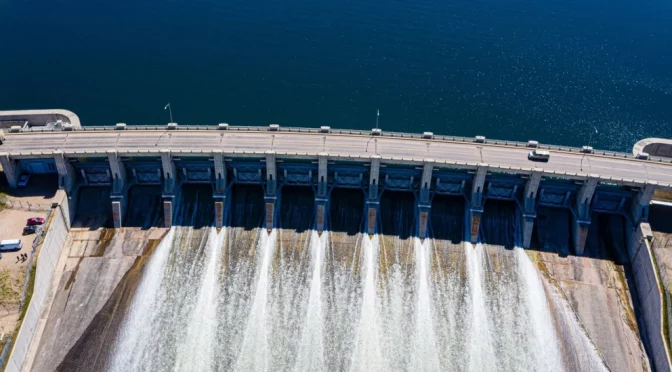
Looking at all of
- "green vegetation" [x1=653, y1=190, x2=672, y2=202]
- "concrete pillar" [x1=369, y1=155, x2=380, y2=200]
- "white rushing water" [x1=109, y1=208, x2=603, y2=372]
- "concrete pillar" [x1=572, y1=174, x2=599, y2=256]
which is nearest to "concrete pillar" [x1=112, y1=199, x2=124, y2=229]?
"white rushing water" [x1=109, y1=208, x2=603, y2=372]

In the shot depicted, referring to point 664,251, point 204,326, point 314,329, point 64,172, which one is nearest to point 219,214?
point 204,326

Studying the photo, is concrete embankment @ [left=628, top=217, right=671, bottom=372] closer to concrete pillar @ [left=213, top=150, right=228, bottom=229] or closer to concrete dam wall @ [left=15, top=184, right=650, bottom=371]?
concrete dam wall @ [left=15, top=184, right=650, bottom=371]

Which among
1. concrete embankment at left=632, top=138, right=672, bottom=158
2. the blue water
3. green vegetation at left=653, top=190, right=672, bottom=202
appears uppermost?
the blue water

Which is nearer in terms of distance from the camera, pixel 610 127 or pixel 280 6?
pixel 610 127

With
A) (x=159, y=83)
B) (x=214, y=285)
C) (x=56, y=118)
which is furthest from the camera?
(x=159, y=83)

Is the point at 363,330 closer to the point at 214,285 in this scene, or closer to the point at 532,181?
the point at 214,285

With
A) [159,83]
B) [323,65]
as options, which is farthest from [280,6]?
[159,83]
